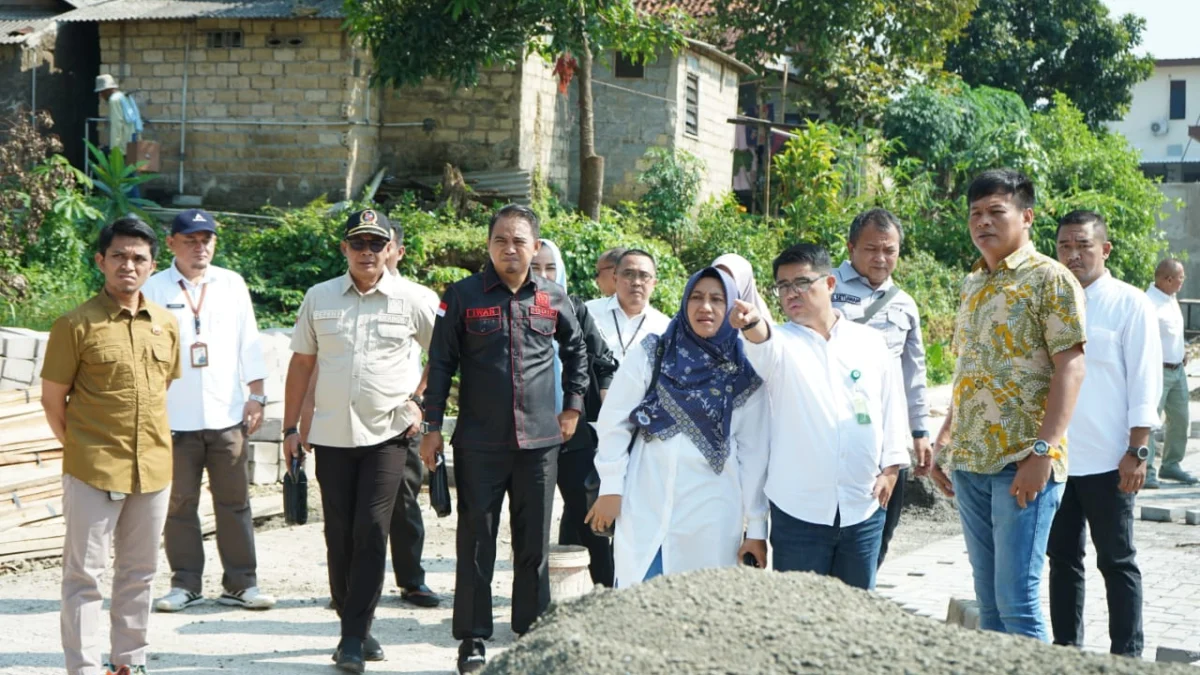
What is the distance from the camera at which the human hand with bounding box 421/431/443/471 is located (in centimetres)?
561

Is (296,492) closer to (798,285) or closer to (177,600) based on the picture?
(177,600)

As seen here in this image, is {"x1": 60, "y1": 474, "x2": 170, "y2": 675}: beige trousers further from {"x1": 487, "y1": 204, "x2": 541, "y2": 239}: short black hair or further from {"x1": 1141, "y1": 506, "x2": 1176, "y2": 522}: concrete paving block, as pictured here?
{"x1": 1141, "y1": 506, "x2": 1176, "y2": 522}: concrete paving block

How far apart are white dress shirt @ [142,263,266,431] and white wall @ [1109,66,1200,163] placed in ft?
175

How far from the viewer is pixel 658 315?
23.7 ft

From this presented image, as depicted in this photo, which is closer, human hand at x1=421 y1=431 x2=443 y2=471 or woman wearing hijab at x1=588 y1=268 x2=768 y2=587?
woman wearing hijab at x1=588 y1=268 x2=768 y2=587

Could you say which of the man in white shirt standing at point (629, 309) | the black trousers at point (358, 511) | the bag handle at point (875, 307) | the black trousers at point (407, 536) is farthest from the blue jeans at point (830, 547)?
the black trousers at point (407, 536)

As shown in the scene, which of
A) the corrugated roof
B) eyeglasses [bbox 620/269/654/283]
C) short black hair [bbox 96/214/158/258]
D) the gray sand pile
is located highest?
the corrugated roof

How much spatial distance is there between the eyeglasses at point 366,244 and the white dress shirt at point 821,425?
201cm

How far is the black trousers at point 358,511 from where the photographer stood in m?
5.71

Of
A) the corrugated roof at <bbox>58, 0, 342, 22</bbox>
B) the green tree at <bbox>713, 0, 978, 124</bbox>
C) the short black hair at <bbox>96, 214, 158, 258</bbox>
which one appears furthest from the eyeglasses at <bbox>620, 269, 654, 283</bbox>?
the green tree at <bbox>713, 0, 978, 124</bbox>

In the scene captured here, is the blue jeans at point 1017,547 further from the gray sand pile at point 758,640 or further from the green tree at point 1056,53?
the green tree at point 1056,53

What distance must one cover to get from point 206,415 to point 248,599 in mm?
966

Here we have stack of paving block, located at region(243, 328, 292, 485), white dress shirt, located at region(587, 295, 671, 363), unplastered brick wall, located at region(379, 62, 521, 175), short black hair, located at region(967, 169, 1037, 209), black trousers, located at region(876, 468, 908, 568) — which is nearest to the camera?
short black hair, located at region(967, 169, 1037, 209)

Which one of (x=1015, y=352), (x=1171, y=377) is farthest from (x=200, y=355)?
(x=1171, y=377)
